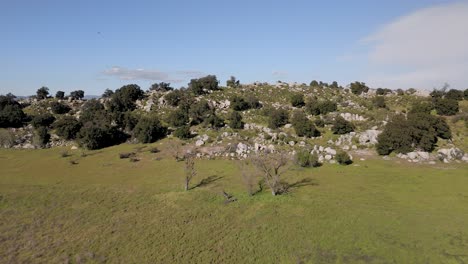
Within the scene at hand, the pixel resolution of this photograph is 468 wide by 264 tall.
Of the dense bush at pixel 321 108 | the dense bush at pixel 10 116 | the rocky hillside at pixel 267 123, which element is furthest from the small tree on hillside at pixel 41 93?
the dense bush at pixel 321 108

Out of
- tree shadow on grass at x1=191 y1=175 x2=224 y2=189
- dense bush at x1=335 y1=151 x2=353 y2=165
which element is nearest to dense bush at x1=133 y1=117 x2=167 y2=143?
tree shadow on grass at x1=191 y1=175 x2=224 y2=189

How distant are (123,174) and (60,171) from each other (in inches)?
374

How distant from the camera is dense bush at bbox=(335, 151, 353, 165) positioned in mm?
39219

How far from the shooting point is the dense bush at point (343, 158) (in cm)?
3922

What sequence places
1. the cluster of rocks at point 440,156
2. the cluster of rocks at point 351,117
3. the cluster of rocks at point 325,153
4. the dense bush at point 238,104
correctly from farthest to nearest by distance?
the dense bush at point 238,104 < the cluster of rocks at point 351,117 < the cluster of rocks at point 325,153 < the cluster of rocks at point 440,156

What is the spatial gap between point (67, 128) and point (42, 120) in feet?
33.8

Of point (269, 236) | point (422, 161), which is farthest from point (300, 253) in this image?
point (422, 161)

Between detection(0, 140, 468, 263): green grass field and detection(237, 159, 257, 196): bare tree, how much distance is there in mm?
793

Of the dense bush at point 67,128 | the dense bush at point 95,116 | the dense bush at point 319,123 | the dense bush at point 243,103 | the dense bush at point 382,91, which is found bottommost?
the dense bush at point 67,128

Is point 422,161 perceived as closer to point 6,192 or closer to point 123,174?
point 123,174

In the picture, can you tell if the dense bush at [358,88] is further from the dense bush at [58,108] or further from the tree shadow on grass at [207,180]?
the dense bush at [58,108]

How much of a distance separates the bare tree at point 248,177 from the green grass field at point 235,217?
2.60 ft

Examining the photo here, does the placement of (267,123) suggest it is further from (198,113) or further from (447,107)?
(447,107)

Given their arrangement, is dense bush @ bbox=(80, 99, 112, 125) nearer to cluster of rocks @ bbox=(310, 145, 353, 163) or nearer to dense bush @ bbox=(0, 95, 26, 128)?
dense bush @ bbox=(0, 95, 26, 128)
